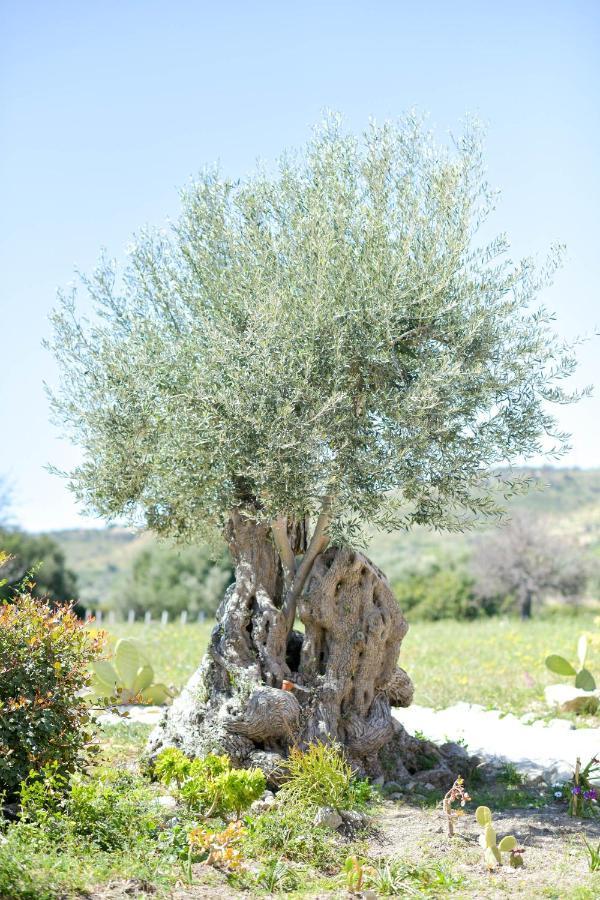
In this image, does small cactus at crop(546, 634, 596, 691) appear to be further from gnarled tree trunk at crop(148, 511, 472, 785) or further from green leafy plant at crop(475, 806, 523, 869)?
green leafy plant at crop(475, 806, 523, 869)

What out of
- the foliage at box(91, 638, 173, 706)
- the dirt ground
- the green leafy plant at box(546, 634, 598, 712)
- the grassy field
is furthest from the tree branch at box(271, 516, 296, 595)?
the green leafy plant at box(546, 634, 598, 712)

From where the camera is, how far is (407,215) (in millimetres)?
8797

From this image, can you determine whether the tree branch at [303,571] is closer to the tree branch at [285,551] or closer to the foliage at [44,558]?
the tree branch at [285,551]

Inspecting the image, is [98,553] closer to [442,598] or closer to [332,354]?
[442,598]

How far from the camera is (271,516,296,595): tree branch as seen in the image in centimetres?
921

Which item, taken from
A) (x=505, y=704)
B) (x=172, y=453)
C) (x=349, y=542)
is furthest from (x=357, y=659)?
(x=505, y=704)

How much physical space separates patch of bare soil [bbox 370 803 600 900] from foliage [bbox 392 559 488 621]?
24005mm

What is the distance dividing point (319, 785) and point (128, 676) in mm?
6346

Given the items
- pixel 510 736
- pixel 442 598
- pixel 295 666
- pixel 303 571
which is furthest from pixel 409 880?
pixel 442 598

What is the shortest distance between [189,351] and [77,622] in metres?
2.81

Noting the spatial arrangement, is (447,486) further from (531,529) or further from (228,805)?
(531,529)

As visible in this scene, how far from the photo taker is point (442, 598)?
107 ft

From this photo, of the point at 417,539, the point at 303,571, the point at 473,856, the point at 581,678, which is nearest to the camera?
the point at 473,856

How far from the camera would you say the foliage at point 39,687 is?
285 inches
